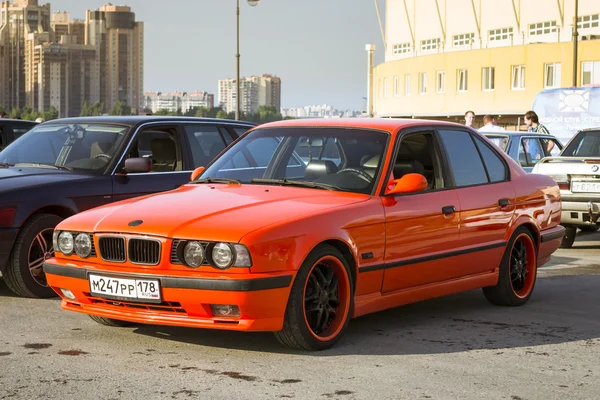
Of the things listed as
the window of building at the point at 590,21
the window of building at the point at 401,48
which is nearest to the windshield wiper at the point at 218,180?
the window of building at the point at 590,21

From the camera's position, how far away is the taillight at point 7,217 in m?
8.67

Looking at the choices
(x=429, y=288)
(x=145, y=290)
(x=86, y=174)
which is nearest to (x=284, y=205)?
(x=145, y=290)

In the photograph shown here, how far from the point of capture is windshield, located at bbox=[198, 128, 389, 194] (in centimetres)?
745

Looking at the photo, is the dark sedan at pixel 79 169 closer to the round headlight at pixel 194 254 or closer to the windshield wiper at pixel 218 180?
the windshield wiper at pixel 218 180

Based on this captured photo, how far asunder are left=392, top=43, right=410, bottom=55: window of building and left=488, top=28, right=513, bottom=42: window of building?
1103cm

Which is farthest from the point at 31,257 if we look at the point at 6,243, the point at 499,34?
the point at 499,34

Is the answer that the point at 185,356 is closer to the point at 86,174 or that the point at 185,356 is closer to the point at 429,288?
the point at 429,288

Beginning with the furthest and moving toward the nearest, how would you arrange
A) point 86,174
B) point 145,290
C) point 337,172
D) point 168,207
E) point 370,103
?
point 370,103
point 86,174
point 337,172
point 168,207
point 145,290

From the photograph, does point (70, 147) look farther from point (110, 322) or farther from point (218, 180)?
point (110, 322)

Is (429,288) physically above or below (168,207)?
below

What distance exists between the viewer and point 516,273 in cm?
890

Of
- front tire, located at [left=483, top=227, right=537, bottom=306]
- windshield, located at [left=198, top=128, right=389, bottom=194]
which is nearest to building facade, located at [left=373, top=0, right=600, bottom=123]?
front tire, located at [left=483, top=227, right=537, bottom=306]

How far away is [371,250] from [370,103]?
92.6m

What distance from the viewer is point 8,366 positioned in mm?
6047
